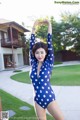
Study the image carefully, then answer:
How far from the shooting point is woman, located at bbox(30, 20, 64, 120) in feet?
8.51

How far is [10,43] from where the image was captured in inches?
850

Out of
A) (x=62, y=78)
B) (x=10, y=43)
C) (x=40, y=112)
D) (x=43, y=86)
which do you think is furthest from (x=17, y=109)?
(x=10, y=43)

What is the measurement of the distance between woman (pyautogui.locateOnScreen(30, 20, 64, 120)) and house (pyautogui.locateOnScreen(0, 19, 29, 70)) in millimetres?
17235

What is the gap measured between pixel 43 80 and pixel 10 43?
63.0 feet

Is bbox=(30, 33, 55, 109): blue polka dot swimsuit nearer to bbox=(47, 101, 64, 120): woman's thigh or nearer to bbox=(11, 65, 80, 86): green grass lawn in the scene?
bbox=(47, 101, 64, 120): woman's thigh

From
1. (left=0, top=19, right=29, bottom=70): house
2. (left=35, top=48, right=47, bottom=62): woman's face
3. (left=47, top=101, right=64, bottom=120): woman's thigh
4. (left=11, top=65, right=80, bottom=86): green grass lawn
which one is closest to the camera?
(left=47, top=101, right=64, bottom=120): woman's thigh

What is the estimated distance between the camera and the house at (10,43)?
21.1m

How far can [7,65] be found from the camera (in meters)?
22.2

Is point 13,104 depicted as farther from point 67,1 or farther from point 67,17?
point 67,17

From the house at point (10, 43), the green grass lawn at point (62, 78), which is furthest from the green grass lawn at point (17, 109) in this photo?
the house at point (10, 43)

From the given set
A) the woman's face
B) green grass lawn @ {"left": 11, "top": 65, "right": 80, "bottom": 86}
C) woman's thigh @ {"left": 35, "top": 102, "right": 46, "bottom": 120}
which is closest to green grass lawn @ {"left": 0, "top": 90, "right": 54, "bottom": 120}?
woman's thigh @ {"left": 35, "top": 102, "right": 46, "bottom": 120}

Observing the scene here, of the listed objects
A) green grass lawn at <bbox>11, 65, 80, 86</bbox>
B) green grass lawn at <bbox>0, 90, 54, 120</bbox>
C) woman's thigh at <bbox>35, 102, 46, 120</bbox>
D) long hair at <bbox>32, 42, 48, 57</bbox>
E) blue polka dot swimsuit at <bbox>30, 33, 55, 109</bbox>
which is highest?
long hair at <bbox>32, 42, 48, 57</bbox>

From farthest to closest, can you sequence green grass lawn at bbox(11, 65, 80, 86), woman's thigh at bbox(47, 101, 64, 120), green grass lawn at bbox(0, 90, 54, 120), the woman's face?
1. green grass lawn at bbox(11, 65, 80, 86)
2. green grass lawn at bbox(0, 90, 54, 120)
3. the woman's face
4. woman's thigh at bbox(47, 101, 64, 120)

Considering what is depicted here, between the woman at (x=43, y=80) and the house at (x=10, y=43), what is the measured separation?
56.5 feet
